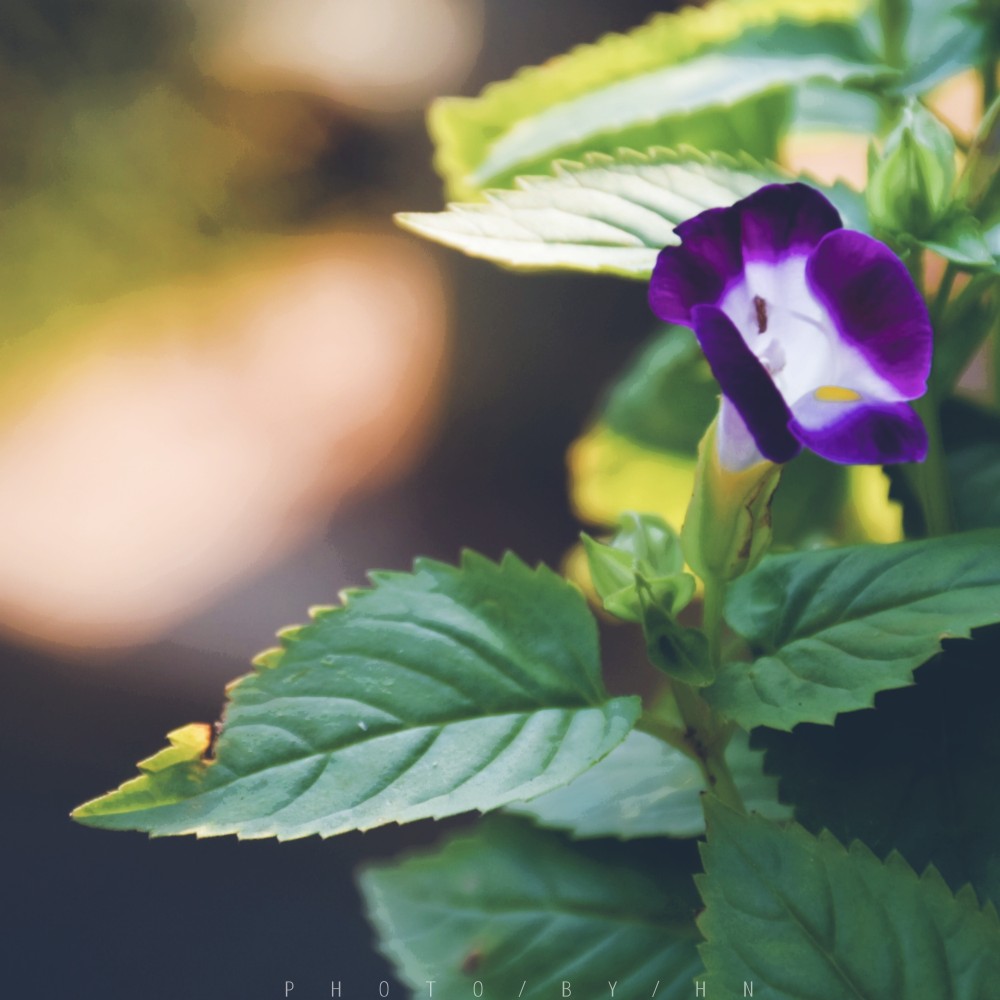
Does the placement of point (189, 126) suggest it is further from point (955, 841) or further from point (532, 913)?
point (955, 841)

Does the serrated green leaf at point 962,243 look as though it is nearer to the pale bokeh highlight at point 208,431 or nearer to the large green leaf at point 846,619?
the large green leaf at point 846,619

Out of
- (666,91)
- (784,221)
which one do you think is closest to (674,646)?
(784,221)

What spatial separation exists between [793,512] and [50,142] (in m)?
1.43

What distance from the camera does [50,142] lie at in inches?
62.8

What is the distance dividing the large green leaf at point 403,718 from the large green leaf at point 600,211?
10cm

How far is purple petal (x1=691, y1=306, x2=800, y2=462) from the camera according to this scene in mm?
283

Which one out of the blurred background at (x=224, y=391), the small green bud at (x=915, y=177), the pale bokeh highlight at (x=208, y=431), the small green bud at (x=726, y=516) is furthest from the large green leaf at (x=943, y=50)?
the pale bokeh highlight at (x=208, y=431)

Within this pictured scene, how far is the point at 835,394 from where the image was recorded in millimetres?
336

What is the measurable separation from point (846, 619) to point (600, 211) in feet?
0.49

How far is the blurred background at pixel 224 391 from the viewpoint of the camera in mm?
1476

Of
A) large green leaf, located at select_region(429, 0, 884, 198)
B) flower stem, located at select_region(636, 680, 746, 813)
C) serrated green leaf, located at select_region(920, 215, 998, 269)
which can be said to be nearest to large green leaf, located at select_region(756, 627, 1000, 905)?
flower stem, located at select_region(636, 680, 746, 813)

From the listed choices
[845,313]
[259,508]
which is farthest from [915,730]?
[259,508]

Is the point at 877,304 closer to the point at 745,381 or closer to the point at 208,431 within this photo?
the point at 745,381

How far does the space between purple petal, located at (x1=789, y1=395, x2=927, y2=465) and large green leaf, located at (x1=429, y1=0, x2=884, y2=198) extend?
17 centimetres
